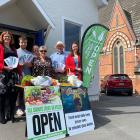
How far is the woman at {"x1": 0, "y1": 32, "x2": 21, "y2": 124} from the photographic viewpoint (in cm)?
771

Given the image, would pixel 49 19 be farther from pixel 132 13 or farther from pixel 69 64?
pixel 132 13

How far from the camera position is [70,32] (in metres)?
13.7

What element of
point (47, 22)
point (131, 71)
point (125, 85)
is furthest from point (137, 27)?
point (47, 22)

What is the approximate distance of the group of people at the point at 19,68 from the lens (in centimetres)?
777

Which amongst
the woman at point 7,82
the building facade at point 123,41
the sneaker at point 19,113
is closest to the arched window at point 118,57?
the building facade at point 123,41

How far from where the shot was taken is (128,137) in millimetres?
7523

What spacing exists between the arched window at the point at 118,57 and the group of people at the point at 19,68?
2709 centimetres

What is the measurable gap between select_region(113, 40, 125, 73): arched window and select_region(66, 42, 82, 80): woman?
87.6 feet

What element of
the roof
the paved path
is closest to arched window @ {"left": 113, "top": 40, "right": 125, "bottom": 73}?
the roof

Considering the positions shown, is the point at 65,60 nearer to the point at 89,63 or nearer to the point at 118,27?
the point at 89,63

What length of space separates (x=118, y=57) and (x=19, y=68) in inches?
1152

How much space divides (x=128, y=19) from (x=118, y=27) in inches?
61.2

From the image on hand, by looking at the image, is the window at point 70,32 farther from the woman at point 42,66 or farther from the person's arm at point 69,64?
the woman at point 42,66

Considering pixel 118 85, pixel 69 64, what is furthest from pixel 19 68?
pixel 118 85
